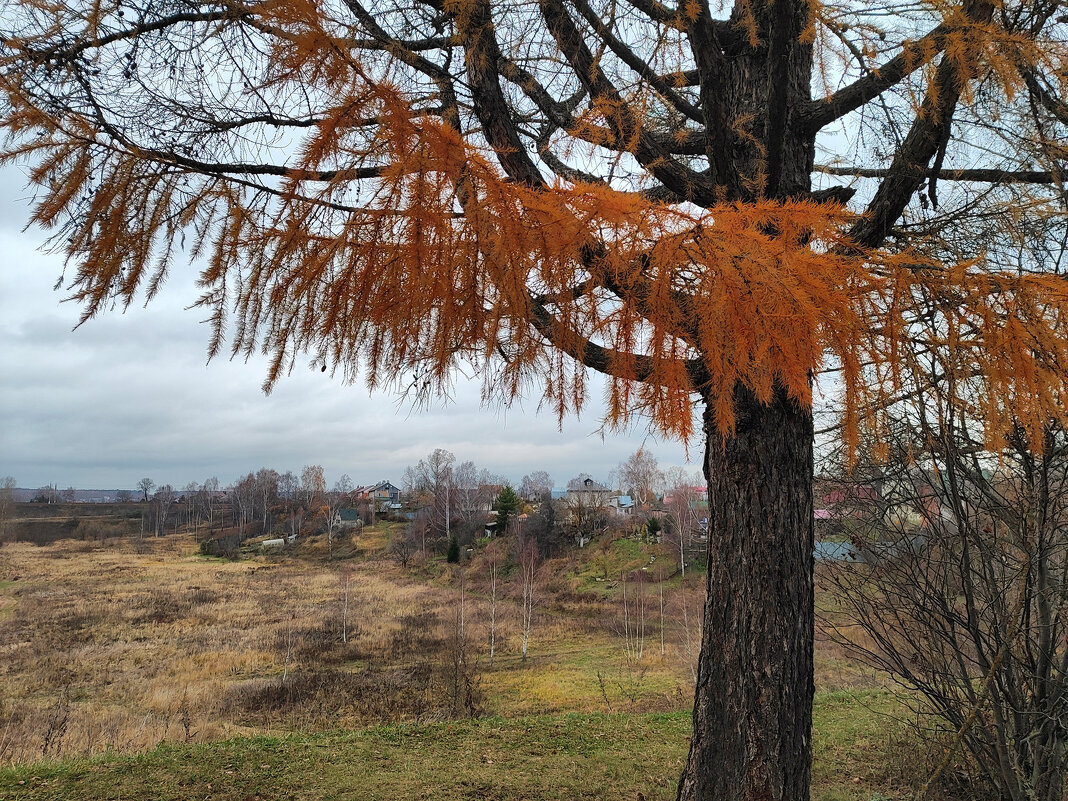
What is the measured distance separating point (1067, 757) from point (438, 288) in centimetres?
393

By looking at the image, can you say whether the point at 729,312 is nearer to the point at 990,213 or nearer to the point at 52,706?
the point at 990,213

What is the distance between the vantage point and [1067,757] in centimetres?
282

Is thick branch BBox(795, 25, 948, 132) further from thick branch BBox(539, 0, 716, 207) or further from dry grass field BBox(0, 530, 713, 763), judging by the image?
dry grass field BBox(0, 530, 713, 763)

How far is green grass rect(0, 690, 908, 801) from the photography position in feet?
12.0

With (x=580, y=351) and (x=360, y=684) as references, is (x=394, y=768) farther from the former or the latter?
(x=360, y=684)

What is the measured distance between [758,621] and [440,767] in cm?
327

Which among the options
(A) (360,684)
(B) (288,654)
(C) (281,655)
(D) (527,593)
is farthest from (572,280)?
(C) (281,655)

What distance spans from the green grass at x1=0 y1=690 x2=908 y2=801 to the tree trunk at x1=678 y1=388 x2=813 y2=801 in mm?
2091

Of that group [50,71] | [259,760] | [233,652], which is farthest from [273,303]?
[233,652]

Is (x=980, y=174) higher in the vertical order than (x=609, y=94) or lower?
higher

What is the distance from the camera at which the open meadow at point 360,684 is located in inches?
158

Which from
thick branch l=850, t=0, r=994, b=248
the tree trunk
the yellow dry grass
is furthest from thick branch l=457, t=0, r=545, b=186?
the yellow dry grass

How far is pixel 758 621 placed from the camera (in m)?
2.01

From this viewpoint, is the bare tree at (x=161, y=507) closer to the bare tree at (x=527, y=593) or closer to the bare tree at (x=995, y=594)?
the bare tree at (x=527, y=593)
